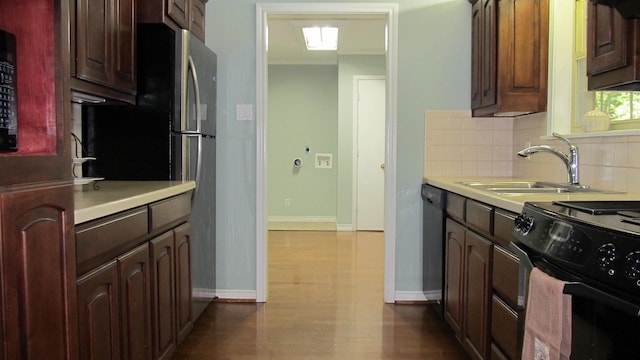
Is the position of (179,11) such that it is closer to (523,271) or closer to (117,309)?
(117,309)

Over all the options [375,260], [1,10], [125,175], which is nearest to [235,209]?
[125,175]

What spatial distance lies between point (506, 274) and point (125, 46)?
1978 mm

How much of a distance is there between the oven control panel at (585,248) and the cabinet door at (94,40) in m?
1.77

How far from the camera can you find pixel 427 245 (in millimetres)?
3285

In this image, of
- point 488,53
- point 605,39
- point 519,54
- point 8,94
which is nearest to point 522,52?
point 519,54

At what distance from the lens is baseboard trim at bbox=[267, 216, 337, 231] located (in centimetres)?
655

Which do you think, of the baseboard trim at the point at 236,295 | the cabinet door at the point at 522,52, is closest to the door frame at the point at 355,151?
the baseboard trim at the point at 236,295

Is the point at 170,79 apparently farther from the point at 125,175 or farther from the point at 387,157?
the point at 387,157

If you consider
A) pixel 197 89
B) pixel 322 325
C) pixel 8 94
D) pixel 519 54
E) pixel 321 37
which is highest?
pixel 321 37

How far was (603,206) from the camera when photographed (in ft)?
5.26

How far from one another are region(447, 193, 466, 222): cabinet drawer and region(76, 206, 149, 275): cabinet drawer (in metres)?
1.45

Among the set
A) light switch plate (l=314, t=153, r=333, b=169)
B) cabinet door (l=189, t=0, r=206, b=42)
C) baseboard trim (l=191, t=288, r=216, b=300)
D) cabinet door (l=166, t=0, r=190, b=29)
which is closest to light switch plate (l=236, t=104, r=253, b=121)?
cabinet door (l=189, t=0, r=206, b=42)

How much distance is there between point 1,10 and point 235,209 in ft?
7.53

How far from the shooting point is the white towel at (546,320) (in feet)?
4.18
